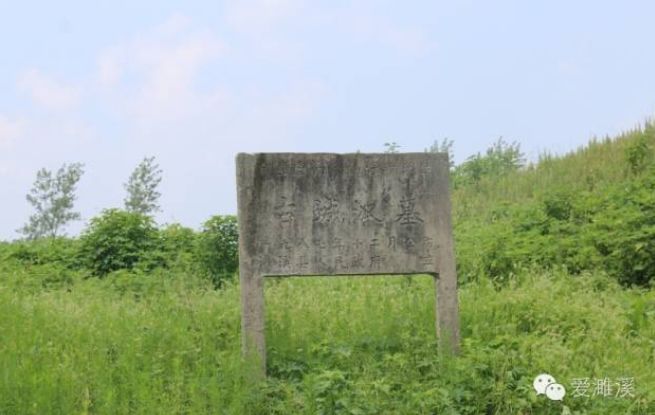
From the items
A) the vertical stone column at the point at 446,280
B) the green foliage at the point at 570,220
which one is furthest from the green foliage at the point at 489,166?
the vertical stone column at the point at 446,280

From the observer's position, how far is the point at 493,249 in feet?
38.5

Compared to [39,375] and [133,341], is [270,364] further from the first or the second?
[39,375]

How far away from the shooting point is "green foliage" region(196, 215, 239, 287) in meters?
11.9

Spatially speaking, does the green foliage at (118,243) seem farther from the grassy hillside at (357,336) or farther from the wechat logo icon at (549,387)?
the wechat logo icon at (549,387)

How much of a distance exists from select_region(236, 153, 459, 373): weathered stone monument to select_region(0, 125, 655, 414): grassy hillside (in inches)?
18.0

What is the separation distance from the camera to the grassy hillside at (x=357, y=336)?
695 centimetres

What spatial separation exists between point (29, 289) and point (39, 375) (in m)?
4.09

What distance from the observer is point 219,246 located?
12016 mm

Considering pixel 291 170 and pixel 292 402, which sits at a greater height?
pixel 291 170

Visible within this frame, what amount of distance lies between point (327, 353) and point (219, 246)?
4.59 m

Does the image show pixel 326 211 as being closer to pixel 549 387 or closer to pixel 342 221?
pixel 342 221

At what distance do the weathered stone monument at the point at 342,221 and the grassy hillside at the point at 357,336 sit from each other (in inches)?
18.0

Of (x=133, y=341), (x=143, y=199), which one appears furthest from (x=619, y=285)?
(x=143, y=199)

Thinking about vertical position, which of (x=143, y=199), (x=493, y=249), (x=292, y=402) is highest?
(x=143, y=199)
